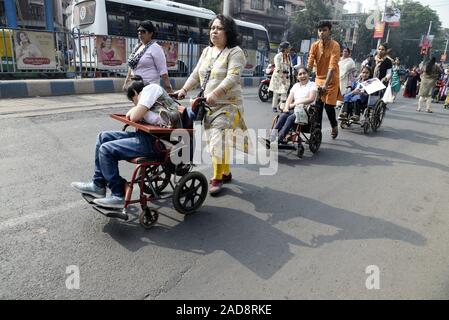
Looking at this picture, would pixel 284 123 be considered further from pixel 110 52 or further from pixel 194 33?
pixel 194 33

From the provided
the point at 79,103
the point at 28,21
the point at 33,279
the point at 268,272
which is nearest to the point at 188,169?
the point at 268,272

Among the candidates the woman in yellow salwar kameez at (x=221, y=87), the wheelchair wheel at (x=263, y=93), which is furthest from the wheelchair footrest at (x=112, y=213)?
the wheelchair wheel at (x=263, y=93)

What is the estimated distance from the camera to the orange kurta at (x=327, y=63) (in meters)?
5.74

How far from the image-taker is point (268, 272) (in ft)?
8.45

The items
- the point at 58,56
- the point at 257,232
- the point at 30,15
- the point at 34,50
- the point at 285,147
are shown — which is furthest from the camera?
the point at 30,15

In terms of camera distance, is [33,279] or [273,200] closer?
[33,279]

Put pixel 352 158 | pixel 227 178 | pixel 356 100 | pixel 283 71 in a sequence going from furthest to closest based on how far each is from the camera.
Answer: pixel 283 71, pixel 356 100, pixel 352 158, pixel 227 178

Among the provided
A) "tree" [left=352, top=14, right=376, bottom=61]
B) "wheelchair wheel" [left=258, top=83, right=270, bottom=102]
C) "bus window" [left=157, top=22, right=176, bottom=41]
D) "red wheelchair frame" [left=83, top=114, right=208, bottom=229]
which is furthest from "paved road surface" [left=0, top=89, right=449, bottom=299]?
"tree" [left=352, top=14, right=376, bottom=61]

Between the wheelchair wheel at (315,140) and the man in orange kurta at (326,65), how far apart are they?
318 mm

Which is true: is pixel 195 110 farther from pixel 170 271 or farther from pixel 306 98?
pixel 306 98

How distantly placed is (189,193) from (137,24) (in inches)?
522

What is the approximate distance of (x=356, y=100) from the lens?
7.43 metres

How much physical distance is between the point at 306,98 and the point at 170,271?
3752 millimetres

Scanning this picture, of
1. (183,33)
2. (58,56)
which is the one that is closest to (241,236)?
(58,56)
